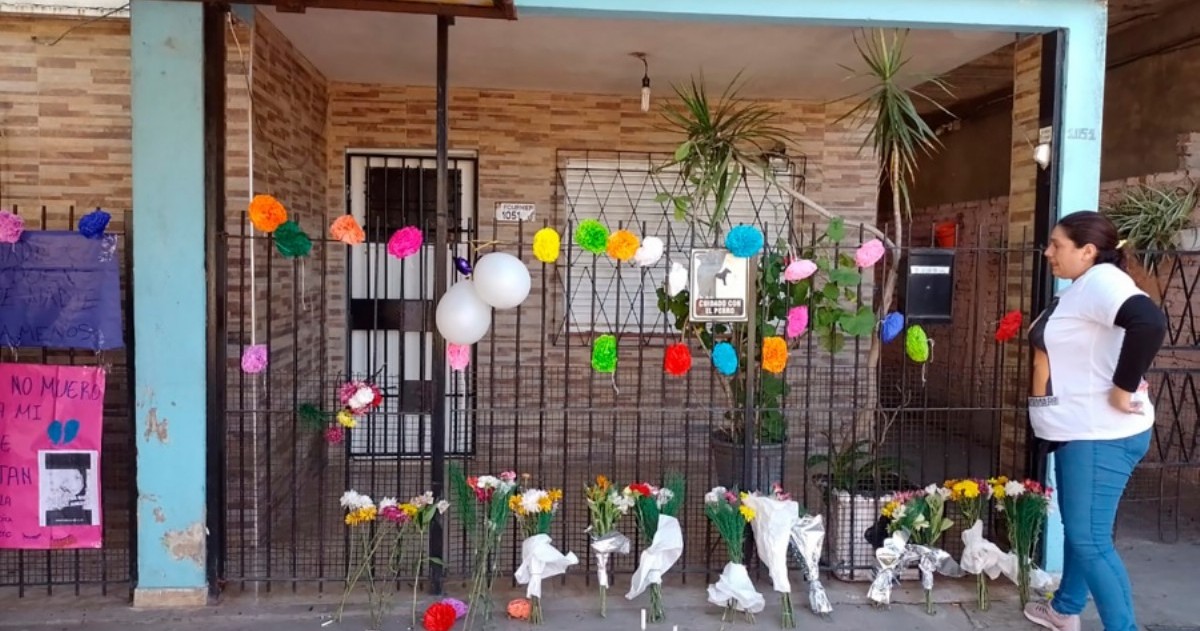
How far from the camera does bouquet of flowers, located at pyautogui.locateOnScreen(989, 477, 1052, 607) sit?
392 centimetres

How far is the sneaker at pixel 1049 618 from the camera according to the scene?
3.62 m

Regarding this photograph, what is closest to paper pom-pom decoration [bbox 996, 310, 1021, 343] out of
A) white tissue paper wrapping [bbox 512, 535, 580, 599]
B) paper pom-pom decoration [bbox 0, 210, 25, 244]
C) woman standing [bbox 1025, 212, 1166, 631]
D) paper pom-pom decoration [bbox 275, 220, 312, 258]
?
woman standing [bbox 1025, 212, 1166, 631]

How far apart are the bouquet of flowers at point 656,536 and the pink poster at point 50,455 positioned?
8.24 feet

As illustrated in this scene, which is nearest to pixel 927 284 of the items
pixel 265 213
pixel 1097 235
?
pixel 1097 235

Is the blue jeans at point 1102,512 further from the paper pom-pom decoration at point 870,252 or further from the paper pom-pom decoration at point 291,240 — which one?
the paper pom-pom decoration at point 291,240

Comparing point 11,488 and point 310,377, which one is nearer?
point 11,488

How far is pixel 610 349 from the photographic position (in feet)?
13.1

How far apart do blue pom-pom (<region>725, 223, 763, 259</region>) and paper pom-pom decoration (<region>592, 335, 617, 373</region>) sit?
75cm

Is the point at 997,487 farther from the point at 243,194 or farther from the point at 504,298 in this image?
the point at 243,194

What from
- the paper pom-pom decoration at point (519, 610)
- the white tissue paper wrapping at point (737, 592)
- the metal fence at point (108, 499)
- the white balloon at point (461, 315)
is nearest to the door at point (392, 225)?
the metal fence at point (108, 499)

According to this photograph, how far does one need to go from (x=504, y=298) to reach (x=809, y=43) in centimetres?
295

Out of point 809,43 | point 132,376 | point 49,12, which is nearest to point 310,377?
point 132,376

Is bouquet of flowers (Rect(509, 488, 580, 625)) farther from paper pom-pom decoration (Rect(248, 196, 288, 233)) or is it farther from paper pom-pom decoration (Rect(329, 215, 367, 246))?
paper pom-pom decoration (Rect(248, 196, 288, 233))

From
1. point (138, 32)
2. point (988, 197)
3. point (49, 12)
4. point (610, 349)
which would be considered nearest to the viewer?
point (138, 32)
